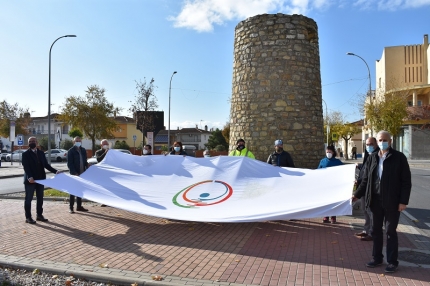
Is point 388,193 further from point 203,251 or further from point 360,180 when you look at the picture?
point 203,251

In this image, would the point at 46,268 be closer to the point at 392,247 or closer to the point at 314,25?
the point at 392,247

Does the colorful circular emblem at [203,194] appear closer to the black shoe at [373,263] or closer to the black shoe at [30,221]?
the black shoe at [373,263]

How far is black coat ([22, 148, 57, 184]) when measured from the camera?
888 centimetres

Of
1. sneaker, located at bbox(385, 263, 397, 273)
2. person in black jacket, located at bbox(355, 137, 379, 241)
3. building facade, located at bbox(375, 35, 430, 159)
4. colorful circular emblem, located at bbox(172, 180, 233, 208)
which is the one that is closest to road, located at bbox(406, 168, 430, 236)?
person in black jacket, located at bbox(355, 137, 379, 241)

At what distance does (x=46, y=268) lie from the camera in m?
5.61

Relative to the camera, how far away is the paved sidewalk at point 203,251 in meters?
5.32

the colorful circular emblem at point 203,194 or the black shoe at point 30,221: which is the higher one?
the colorful circular emblem at point 203,194

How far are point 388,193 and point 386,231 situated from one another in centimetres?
57

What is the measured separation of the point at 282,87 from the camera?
1279 cm

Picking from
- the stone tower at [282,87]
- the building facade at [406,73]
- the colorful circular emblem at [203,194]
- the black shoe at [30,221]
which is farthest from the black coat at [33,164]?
the building facade at [406,73]

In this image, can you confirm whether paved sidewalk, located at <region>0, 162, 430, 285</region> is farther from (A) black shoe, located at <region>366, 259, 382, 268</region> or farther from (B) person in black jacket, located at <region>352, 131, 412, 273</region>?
(B) person in black jacket, located at <region>352, 131, 412, 273</region>

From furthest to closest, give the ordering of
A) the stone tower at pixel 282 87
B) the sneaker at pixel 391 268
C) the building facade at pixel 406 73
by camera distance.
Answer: the building facade at pixel 406 73
the stone tower at pixel 282 87
the sneaker at pixel 391 268

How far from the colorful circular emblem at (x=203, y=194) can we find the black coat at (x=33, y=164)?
345 cm

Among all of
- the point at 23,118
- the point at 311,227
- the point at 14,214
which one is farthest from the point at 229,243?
the point at 23,118
